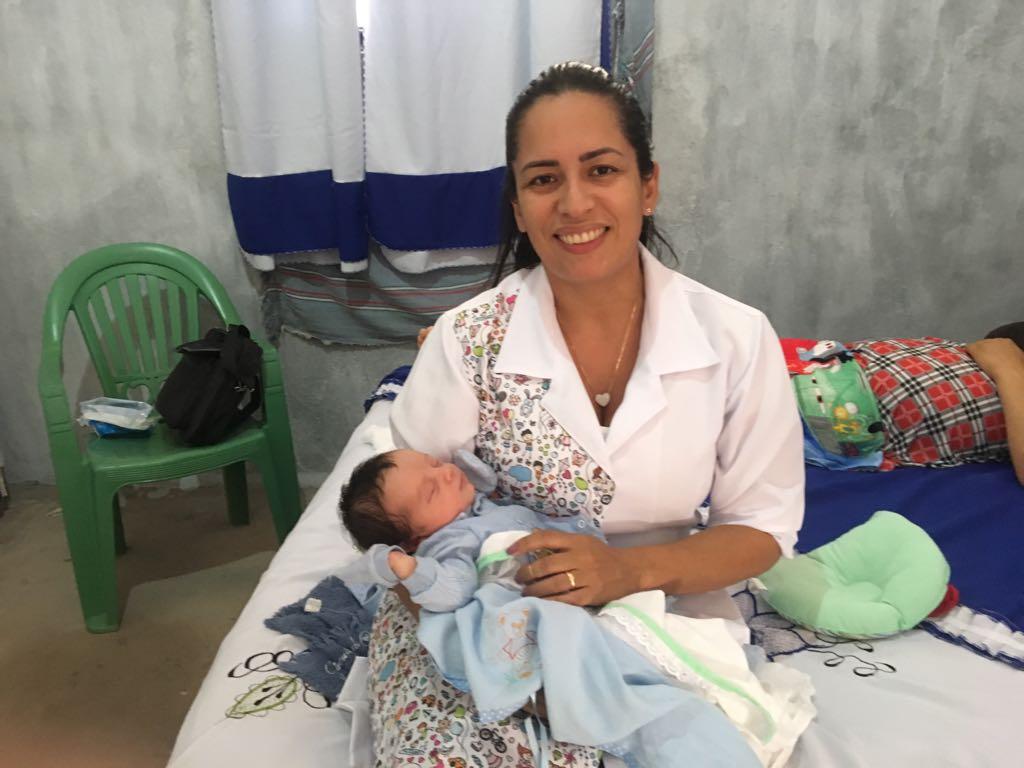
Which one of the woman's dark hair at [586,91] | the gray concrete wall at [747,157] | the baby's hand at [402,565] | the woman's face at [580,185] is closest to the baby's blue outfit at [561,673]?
the baby's hand at [402,565]

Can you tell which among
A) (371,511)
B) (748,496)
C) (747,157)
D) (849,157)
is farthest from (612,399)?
(849,157)

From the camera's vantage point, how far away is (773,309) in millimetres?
2789

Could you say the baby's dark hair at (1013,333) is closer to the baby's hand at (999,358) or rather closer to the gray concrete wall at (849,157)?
the baby's hand at (999,358)

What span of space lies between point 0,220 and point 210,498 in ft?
3.91

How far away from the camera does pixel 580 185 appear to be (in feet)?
3.75

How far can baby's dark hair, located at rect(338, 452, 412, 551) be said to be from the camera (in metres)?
1.15

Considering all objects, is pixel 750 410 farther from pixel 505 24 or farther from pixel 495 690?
pixel 505 24

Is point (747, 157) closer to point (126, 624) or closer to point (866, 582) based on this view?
point (866, 582)

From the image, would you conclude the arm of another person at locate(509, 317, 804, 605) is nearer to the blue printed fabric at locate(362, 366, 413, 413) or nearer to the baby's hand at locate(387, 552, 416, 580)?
the baby's hand at locate(387, 552, 416, 580)

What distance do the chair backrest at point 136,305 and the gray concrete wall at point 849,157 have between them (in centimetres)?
163

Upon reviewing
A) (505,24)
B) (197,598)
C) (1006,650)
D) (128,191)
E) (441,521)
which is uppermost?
(505,24)

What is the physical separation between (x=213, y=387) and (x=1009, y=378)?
214cm

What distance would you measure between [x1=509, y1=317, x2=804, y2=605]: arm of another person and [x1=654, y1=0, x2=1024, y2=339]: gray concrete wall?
161 cm

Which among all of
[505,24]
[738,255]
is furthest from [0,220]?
[738,255]
